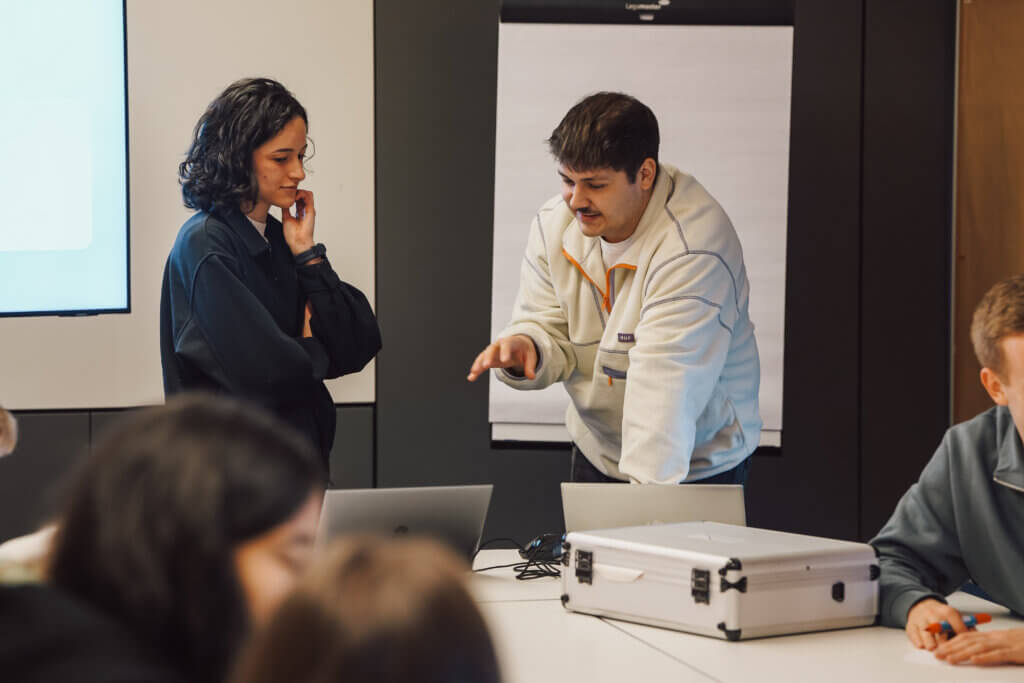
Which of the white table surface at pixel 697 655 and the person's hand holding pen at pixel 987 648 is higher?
the person's hand holding pen at pixel 987 648

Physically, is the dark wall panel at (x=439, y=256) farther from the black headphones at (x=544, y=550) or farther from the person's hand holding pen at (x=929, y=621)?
the person's hand holding pen at (x=929, y=621)

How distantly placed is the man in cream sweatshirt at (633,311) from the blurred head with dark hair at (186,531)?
1.63 m

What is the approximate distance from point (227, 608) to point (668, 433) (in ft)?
5.48

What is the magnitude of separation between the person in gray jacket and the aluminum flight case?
81 mm

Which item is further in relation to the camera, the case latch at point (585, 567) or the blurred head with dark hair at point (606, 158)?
the blurred head with dark hair at point (606, 158)

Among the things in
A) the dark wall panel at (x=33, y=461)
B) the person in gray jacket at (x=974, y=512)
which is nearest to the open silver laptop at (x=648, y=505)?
the person in gray jacket at (x=974, y=512)

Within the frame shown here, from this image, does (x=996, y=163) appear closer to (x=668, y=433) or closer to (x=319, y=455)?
(x=668, y=433)

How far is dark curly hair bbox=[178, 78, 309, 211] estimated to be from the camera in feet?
8.25

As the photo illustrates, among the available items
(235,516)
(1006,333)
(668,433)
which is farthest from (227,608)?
(668,433)

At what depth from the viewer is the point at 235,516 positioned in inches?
26.3

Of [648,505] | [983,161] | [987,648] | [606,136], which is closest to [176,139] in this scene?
[606,136]

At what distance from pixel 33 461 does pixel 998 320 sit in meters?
2.78

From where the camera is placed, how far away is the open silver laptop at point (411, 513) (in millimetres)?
1962

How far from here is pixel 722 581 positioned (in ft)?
5.50
